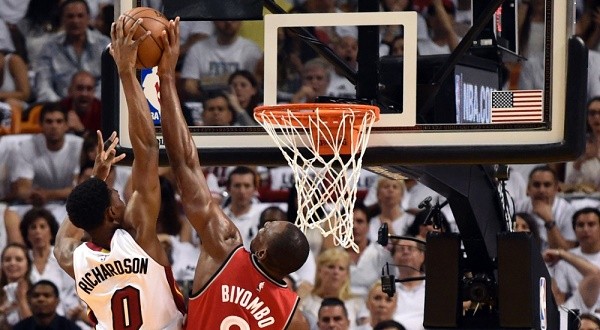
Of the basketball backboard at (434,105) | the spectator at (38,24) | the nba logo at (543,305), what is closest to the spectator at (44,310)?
the spectator at (38,24)

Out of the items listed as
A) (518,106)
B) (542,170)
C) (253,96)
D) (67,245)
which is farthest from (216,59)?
(67,245)

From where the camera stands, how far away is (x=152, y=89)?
491 cm

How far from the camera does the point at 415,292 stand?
711 cm

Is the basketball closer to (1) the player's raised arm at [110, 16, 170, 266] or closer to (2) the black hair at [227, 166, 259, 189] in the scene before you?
(1) the player's raised arm at [110, 16, 170, 266]

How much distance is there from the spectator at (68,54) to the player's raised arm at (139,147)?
436 centimetres

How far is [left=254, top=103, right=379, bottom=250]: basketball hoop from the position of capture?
175 inches

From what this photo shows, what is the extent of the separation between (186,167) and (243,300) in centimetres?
48

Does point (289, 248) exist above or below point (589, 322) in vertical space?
above

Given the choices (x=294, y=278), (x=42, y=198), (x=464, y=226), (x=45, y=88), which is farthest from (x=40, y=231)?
(x=464, y=226)

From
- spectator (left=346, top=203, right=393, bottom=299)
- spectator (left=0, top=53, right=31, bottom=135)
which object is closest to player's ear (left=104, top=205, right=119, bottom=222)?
spectator (left=346, top=203, right=393, bottom=299)

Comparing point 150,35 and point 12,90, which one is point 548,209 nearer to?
point 12,90

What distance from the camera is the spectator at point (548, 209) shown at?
703 cm

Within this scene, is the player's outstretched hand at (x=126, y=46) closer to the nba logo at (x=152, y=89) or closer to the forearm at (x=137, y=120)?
the forearm at (x=137, y=120)

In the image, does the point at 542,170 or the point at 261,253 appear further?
the point at 542,170
